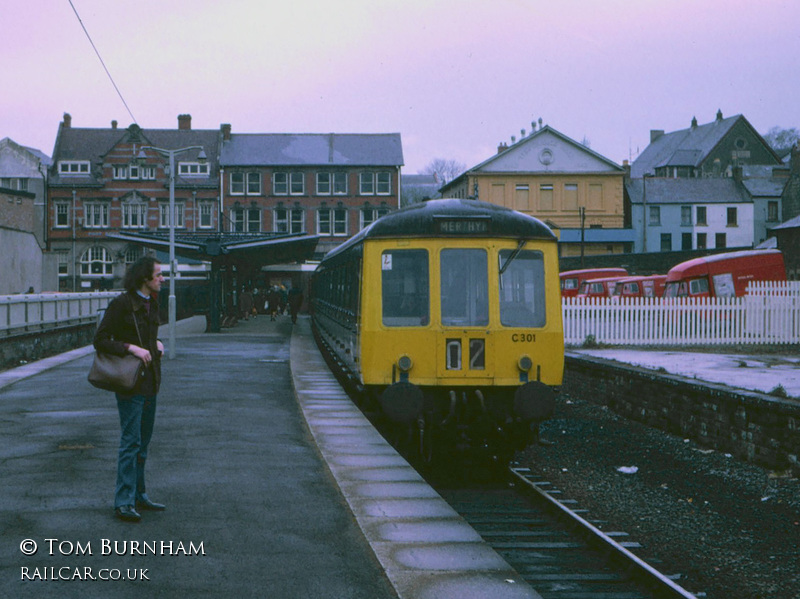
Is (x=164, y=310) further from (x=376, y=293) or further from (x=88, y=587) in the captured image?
(x=88, y=587)

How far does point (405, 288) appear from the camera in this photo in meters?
10.9

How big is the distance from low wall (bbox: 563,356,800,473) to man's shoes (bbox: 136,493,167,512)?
614cm

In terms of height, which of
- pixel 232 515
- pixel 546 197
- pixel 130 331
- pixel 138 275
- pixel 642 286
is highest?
pixel 546 197

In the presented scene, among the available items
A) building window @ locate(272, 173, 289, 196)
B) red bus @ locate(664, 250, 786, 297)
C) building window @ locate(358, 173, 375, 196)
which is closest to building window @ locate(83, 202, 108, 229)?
building window @ locate(272, 173, 289, 196)

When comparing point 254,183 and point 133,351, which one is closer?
point 133,351

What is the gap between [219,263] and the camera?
112ft

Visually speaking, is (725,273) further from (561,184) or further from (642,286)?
(561,184)

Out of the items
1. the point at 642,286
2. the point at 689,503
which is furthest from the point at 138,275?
the point at 642,286

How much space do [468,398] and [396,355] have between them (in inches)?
35.0

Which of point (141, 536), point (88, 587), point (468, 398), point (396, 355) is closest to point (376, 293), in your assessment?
point (396, 355)

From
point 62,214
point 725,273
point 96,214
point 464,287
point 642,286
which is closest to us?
point 464,287

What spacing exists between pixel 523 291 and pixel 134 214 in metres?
64.7

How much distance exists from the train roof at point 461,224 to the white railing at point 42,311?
41.0 feet

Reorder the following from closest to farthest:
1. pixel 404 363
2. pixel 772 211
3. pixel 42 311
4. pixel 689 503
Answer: pixel 689 503 < pixel 404 363 < pixel 42 311 < pixel 772 211
